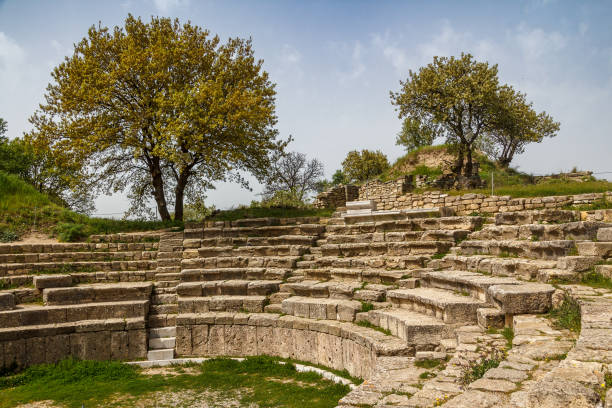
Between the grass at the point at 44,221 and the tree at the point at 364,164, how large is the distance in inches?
1152

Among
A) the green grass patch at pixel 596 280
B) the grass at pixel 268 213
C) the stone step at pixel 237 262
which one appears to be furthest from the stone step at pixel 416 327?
the grass at pixel 268 213

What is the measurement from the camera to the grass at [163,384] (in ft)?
24.5

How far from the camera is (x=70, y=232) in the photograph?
14.6m

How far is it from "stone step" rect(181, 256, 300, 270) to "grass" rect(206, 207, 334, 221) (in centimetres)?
455

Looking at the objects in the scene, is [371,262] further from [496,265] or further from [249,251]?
[249,251]

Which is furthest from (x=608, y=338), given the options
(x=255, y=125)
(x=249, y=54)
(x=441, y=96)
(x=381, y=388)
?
(x=441, y=96)

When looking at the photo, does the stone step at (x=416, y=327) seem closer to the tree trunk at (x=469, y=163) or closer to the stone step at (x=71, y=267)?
the stone step at (x=71, y=267)

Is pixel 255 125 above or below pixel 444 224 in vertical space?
above

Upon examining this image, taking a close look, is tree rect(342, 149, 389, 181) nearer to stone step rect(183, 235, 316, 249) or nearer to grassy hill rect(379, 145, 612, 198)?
grassy hill rect(379, 145, 612, 198)

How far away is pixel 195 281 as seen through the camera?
1198 cm

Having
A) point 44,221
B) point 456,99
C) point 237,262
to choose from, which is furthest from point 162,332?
point 456,99

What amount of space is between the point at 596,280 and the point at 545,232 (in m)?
2.25

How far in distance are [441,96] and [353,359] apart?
66.1 feet

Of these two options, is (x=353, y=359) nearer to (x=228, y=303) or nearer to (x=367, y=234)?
(x=228, y=303)
